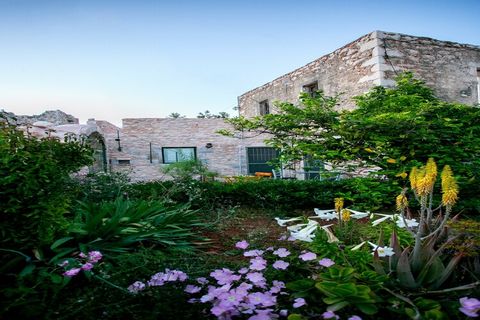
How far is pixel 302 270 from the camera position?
1.96 meters

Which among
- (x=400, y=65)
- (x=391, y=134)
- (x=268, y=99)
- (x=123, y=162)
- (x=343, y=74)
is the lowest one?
(x=123, y=162)

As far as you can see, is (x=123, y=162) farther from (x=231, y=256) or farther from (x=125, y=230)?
(x=231, y=256)

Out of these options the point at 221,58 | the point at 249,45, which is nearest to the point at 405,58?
the point at 249,45

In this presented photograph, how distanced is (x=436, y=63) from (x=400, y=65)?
148 cm

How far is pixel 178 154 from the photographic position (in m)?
15.3

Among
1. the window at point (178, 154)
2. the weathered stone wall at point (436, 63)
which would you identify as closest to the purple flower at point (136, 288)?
the weathered stone wall at point (436, 63)

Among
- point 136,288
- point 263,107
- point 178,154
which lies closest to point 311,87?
point 263,107

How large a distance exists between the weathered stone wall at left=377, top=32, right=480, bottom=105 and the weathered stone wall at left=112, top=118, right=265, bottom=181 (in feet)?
27.7

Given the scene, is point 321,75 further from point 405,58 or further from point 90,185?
point 90,185

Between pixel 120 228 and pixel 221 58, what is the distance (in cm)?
704

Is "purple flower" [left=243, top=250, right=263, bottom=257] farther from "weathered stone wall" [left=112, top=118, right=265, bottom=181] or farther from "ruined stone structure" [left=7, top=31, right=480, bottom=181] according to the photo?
"weathered stone wall" [left=112, top=118, right=265, bottom=181]

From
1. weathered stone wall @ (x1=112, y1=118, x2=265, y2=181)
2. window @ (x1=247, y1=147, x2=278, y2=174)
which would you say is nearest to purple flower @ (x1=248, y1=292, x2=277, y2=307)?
weathered stone wall @ (x1=112, y1=118, x2=265, y2=181)

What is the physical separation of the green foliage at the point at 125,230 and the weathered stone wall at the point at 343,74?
4.71 metres

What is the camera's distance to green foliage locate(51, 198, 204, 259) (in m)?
2.33
